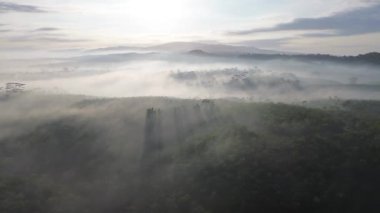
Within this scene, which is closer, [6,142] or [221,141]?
[221,141]

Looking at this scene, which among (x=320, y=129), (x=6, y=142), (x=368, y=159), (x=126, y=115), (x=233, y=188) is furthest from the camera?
(x=126, y=115)

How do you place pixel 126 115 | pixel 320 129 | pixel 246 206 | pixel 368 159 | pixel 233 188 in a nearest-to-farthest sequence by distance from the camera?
pixel 246 206, pixel 233 188, pixel 368 159, pixel 320 129, pixel 126 115

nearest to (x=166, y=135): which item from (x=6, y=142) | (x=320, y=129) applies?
(x=320, y=129)

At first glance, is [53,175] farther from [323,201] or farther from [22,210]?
[323,201]

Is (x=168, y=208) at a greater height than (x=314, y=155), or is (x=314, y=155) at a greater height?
(x=314, y=155)

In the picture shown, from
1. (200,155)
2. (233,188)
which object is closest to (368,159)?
(233,188)

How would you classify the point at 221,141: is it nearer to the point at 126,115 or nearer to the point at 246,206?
the point at 246,206
